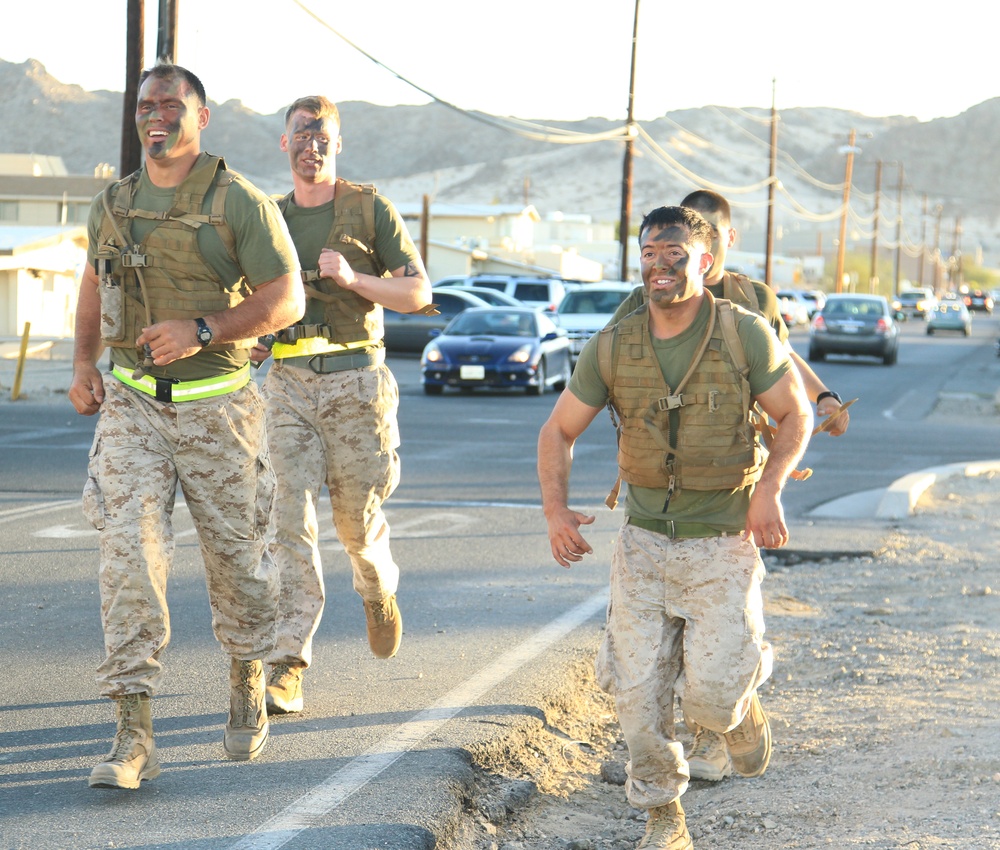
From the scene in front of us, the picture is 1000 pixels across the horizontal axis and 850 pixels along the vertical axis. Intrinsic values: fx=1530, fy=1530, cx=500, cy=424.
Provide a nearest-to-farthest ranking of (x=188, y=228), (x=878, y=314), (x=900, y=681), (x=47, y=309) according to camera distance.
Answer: (x=188, y=228), (x=900, y=681), (x=878, y=314), (x=47, y=309)

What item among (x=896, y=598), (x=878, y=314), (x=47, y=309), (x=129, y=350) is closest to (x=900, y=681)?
(x=896, y=598)

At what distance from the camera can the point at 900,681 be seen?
647 cm

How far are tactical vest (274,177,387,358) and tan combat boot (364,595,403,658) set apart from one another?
1024mm

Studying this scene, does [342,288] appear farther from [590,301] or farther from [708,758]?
[590,301]

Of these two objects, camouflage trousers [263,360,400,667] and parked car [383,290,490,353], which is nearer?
camouflage trousers [263,360,400,667]

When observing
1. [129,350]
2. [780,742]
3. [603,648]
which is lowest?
[780,742]

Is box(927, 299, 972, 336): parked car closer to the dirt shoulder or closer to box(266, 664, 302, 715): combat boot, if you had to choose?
the dirt shoulder

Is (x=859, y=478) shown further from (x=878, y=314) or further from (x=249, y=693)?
(x=878, y=314)

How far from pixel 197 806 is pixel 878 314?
106ft

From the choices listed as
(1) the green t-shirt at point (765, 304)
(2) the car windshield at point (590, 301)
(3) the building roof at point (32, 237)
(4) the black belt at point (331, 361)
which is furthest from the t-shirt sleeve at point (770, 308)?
(3) the building roof at point (32, 237)

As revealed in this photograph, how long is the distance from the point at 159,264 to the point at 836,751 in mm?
2920

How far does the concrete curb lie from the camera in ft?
37.8

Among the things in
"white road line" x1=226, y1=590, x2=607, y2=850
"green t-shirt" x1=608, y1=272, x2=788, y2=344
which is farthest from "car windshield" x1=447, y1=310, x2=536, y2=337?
"green t-shirt" x1=608, y1=272, x2=788, y2=344

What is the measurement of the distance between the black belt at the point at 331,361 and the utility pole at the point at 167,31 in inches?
541
